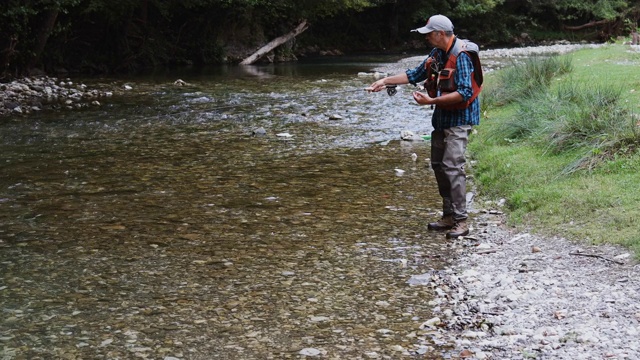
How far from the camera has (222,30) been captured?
3762 cm

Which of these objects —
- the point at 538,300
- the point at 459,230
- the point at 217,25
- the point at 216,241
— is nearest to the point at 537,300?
the point at 538,300

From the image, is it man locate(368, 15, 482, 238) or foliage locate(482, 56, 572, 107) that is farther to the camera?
foliage locate(482, 56, 572, 107)

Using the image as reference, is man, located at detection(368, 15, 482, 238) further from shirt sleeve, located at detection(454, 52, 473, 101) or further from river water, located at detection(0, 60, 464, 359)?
river water, located at detection(0, 60, 464, 359)

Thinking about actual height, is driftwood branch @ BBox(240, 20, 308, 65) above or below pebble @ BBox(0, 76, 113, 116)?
above

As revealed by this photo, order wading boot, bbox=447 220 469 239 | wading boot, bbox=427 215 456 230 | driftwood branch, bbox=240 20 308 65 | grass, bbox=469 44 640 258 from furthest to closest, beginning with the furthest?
driftwood branch, bbox=240 20 308 65 → wading boot, bbox=427 215 456 230 → wading boot, bbox=447 220 469 239 → grass, bbox=469 44 640 258

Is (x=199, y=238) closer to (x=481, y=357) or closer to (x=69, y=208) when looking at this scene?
(x=69, y=208)

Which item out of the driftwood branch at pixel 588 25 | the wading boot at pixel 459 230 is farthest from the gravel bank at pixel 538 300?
the driftwood branch at pixel 588 25

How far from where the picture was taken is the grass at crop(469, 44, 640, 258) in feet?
23.0

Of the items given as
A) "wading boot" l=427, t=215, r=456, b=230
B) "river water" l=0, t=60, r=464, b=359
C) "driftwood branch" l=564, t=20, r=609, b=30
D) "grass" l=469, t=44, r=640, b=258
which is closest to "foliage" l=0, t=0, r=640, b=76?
"driftwood branch" l=564, t=20, r=609, b=30

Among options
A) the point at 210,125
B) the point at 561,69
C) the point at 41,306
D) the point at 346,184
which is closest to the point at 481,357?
the point at 41,306

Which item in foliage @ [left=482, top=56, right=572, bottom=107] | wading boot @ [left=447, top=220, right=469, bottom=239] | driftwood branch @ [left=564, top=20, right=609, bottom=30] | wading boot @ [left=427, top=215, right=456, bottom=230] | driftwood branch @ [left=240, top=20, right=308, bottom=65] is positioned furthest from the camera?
driftwood branch @ [left=564, top=20, right=609, bottom=30]

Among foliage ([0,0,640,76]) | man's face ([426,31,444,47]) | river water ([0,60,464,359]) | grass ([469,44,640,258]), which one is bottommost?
river water ([0,60,464,359])

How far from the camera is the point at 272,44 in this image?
38.8m

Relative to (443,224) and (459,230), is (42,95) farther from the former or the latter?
(459,230)
